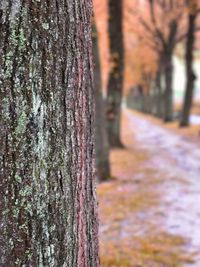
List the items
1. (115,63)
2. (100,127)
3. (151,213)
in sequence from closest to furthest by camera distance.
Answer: (151,213) < (100,127) < (115,63)

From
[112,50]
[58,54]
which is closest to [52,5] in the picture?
[58,54]

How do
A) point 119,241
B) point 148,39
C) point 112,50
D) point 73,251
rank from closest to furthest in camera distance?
1. point 73,251
2. point 119,241
3. point 112,50
4. point 148,39

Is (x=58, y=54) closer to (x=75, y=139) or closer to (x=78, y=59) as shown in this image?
(x=78, y=59)

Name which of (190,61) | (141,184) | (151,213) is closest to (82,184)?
(151,213)

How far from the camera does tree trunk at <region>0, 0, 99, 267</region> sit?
216 centimetres

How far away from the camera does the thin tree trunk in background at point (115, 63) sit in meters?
17.6

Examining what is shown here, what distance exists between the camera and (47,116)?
227 cm

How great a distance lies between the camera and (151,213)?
8586 millimetres

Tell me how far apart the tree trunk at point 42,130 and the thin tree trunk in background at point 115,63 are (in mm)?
15130

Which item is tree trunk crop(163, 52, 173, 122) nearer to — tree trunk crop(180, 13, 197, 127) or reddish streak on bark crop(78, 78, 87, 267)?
tree trunk crop(180, 13, 197, 127)

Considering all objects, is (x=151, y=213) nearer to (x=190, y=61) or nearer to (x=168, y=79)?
(x=190, y=61)

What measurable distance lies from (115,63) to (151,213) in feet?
33.1

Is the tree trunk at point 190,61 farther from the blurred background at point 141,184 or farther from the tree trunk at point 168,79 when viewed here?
the tree trunk at point 168,79

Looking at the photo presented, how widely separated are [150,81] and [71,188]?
154 ft
